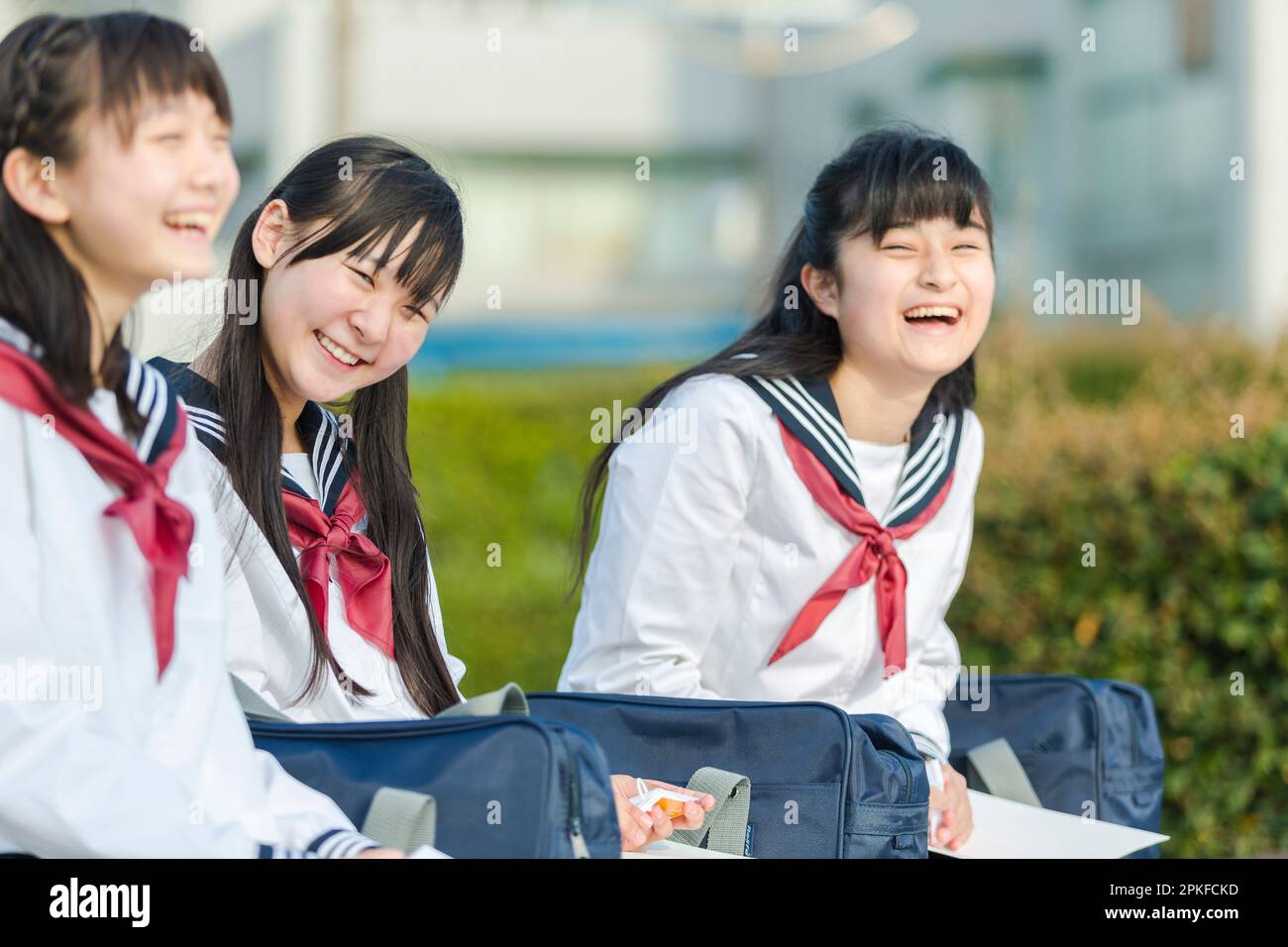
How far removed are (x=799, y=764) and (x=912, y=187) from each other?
3.83 ft

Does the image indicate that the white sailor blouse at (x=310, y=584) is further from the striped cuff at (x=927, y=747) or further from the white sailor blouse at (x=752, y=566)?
the striped cuff at (x=927, y=747)

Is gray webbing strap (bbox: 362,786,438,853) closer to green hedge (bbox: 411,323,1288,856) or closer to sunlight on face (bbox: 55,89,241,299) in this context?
sunlight on face (bbox: 55,89,241,299)

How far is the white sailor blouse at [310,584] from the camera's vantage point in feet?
7.73

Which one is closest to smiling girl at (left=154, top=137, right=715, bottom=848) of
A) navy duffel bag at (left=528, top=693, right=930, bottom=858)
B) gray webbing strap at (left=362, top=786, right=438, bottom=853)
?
navy duffel bag at (left=528, top=693, right=930, bottom=858)

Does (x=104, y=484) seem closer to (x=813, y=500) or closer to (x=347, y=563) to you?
(x=347, y=563)

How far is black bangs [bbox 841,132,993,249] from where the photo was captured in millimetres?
3059

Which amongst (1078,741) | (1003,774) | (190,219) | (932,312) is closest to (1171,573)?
(1078,741)

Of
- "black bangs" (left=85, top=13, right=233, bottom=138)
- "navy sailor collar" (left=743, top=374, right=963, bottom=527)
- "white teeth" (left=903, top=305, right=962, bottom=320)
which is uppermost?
"black bangs" (left=85, top=13, right=233, bottom=138)

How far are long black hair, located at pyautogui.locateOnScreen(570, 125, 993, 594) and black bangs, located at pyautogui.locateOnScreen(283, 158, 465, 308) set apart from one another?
0.83 metres

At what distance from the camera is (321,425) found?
8.68 ft

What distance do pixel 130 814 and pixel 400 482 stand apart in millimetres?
1069

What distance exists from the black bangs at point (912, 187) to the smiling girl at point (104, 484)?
1.51m

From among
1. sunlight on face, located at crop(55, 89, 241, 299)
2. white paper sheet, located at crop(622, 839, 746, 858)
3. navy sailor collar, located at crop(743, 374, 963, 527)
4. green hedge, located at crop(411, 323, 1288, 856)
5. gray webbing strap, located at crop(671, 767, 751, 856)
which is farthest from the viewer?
green hedge, located at crop(411, 323, 1288, 856)
